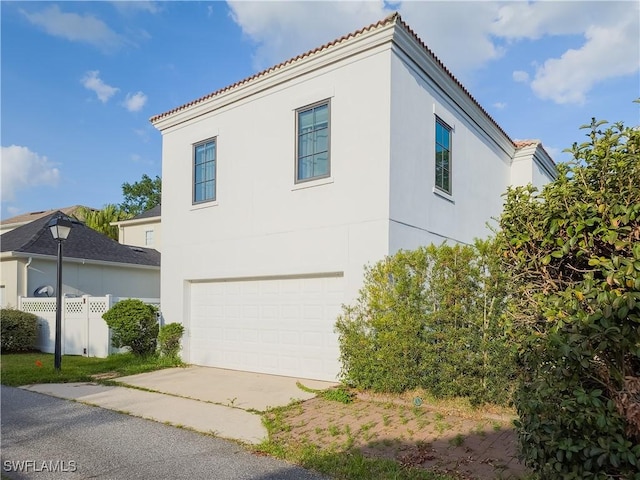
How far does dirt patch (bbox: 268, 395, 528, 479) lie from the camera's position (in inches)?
174

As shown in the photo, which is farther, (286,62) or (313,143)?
(286,62)

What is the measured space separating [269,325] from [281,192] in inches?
112

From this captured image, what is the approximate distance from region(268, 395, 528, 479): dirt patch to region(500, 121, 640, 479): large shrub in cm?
162

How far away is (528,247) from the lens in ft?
12.0

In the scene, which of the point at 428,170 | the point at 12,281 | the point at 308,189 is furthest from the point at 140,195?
the point at 428,170

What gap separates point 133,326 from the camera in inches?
428

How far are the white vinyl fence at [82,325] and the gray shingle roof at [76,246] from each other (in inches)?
97.1

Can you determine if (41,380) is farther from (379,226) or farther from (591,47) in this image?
(591,47)

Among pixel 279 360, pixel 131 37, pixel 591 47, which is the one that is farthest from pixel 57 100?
pixel 591 47

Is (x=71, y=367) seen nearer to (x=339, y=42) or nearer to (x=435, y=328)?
(x=435, y=328)

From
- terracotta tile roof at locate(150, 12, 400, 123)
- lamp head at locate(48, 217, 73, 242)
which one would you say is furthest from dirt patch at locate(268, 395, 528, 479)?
lamp head at locate(48, 217, 73, 242)

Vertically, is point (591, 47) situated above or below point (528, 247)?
above

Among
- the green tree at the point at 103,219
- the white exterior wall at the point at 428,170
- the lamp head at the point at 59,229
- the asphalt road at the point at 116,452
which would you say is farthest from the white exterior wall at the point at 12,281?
the green tree at the point at 103,219

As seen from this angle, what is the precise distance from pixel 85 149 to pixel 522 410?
17.4 meters
